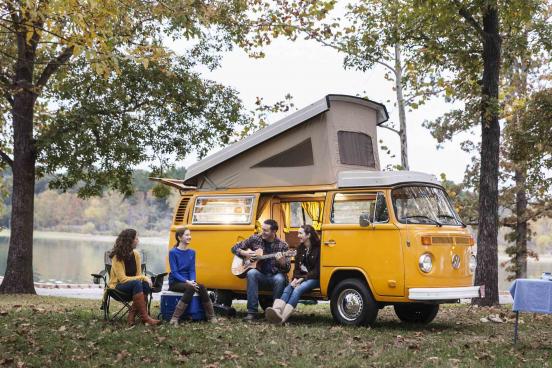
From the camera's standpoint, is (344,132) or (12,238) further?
(12,238)

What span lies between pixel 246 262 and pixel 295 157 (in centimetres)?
209

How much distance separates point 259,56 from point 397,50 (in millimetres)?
4621

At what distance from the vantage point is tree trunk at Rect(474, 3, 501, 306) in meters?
17.1

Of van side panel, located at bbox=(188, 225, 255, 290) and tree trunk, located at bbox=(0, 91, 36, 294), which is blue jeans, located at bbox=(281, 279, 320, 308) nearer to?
van side panel, located at bbox=(188, 225, 255, 290)

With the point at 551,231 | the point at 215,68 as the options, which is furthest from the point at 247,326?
the point at 551,231

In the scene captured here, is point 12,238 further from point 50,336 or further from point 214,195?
point 50,336

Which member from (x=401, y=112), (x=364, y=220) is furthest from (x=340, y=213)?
(x=401, y=112)

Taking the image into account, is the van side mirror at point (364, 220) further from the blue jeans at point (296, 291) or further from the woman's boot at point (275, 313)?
the woman's boot at point (275, 313)

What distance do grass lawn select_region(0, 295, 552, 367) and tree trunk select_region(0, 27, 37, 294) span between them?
841 centimetres

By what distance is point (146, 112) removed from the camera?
21.5m

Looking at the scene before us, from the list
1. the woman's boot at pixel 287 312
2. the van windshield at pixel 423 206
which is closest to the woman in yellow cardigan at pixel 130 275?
the woman's boot at pixel 287 312

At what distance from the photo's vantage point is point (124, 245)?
37.3 feet

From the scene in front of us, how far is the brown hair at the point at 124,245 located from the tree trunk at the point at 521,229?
22521 millimetres

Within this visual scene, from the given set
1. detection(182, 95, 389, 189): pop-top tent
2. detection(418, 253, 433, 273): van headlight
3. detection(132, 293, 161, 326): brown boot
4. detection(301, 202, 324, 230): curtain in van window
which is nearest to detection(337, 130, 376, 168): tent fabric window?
detection(182, 95, 389, 189): pop-top tent
